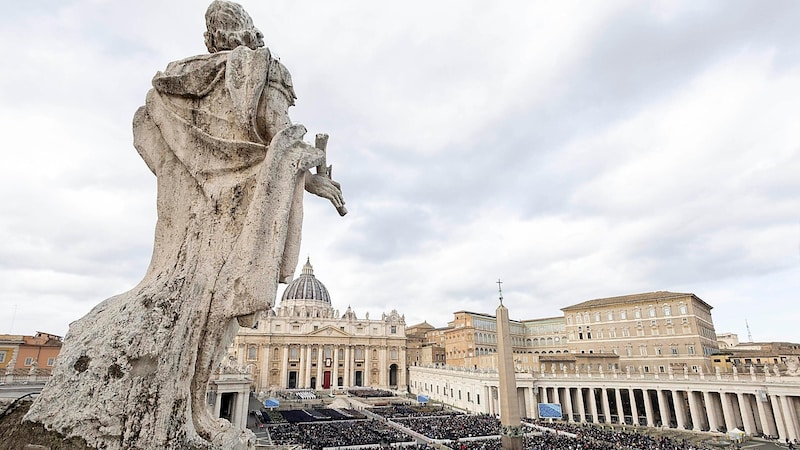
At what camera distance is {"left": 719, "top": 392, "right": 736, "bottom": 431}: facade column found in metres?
35.6

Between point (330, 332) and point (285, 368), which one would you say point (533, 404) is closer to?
point (330, 332)

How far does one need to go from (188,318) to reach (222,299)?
360mm

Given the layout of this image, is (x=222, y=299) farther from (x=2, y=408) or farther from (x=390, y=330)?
(x=390, y=330)

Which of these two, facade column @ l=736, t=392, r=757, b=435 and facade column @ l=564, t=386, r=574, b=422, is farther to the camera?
facade column @ l=564, t=386, r=574, b=422

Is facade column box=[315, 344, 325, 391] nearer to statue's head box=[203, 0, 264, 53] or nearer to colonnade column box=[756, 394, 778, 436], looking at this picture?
colonnade column box=[756, 394, 778, 436]

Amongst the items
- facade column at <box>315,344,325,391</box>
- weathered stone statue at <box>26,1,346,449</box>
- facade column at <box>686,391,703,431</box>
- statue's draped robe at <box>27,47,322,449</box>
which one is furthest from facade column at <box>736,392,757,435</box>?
facade column at <box>315,344,325,391</box>

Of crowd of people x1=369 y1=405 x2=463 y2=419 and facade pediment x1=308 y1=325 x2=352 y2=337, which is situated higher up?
facade pediment x1=308 y1=325 x2=352 y2=337

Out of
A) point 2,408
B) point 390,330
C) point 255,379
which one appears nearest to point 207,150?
point 2,408

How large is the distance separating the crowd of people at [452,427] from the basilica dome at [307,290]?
208ft

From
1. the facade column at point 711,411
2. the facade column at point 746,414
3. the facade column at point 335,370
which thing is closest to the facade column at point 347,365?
the facade column at point 335,370

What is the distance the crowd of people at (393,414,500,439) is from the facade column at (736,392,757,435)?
19.9 meters

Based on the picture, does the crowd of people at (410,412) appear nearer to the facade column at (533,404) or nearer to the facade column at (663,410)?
the facade column at (533,404)

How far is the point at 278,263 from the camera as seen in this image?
4.62 m

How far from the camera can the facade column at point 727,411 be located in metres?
35.6
